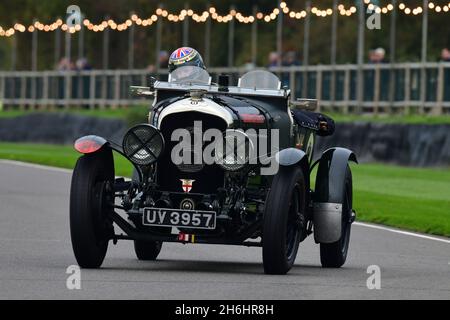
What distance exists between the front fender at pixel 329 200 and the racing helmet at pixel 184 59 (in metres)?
1.50

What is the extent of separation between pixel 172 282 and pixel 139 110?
1355 inches

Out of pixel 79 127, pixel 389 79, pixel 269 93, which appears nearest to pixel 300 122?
pixel 269 93

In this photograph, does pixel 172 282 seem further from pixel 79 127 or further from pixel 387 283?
pixel 79 127

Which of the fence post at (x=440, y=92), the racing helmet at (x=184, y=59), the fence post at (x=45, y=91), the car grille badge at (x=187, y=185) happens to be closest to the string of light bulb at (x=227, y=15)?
the fence post at (x=440, y=92)

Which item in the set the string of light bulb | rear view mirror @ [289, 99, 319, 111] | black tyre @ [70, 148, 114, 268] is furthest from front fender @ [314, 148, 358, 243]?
the string of light bulb

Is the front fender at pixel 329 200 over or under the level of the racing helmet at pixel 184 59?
under

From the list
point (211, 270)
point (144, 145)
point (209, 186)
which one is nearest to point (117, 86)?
point (209, 186)

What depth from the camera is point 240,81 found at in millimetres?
14711

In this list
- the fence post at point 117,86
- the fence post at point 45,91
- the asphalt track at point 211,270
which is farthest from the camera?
the fence post at point 45,91

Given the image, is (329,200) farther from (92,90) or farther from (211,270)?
(92,90)

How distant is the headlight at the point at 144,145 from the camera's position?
43.3ft

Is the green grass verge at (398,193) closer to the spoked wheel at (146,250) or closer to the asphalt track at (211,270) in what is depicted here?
the asphalt track at (211,270)
